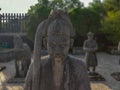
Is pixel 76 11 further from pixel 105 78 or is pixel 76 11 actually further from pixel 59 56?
pixel 59 56

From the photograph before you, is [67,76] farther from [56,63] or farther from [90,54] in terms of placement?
[90,54]

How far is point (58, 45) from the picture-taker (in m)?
2.65

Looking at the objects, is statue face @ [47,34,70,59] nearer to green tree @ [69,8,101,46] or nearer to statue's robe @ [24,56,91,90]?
statue's robe @ [24,56,91,90]

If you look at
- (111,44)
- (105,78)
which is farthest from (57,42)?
(111,44)

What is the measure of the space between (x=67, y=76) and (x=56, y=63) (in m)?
0.11

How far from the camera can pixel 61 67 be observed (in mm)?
2734

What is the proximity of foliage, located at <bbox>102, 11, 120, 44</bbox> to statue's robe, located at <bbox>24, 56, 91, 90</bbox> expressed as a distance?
2118cm

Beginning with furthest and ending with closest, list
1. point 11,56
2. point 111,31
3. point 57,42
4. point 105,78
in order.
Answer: point 111,31
point 11,56
point 105,78
point 57,42

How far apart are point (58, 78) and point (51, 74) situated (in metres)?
0.06

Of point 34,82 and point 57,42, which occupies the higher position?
point 57,42

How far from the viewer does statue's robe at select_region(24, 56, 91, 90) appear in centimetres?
273

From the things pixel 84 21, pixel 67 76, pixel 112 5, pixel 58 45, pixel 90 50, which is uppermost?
pixel 112 5

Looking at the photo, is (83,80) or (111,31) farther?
(111,31)

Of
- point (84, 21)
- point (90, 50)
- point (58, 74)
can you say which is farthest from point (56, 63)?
point (84, 21)
